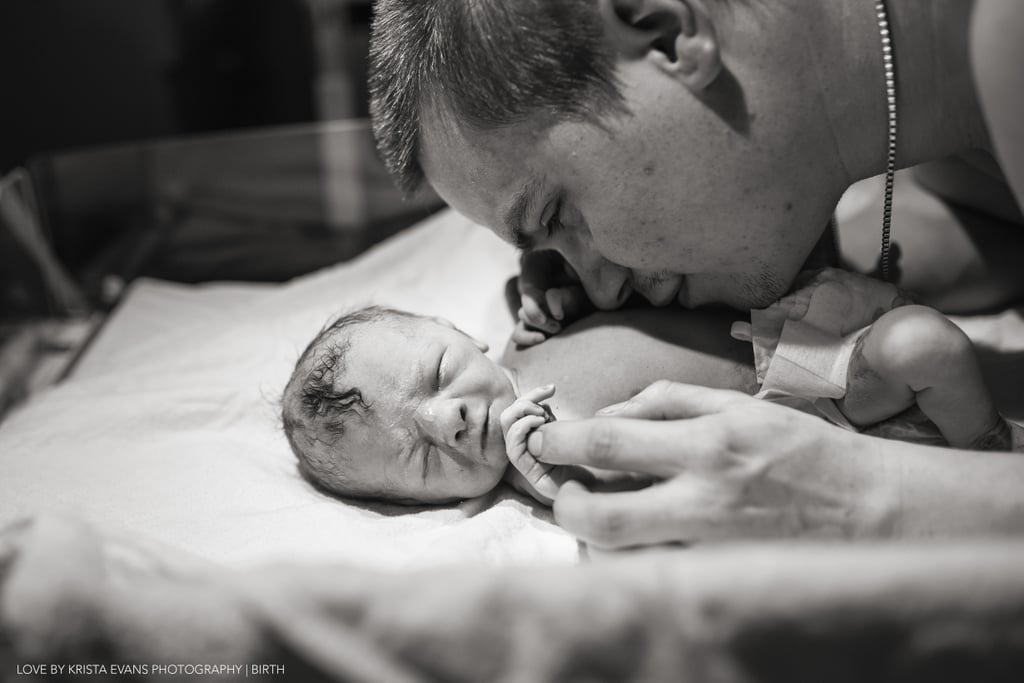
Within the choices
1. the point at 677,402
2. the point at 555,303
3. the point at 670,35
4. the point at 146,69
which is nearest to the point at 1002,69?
the point at 670,35

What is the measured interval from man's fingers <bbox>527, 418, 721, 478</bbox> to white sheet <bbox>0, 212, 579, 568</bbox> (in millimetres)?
148

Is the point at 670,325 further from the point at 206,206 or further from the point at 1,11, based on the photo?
the point at 1,11

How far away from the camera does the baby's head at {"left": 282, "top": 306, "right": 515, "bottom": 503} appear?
46.2 inches

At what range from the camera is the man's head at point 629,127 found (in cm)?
99

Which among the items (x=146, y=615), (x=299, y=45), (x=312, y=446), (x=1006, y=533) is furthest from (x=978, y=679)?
(x=299, y=45)

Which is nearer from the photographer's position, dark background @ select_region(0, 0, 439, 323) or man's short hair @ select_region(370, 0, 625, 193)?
man's short hair @ select_region(370, 0, 625, 193)

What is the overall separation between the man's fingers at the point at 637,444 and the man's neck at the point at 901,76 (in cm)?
44

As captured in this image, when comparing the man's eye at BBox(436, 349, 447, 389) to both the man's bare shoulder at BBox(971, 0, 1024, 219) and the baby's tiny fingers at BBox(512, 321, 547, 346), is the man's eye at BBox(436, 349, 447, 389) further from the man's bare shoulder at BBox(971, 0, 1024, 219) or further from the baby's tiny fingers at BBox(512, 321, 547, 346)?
the man's bare shoulder at BBox(971, 0, 1024, 219)

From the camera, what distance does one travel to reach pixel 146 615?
663 millimetres

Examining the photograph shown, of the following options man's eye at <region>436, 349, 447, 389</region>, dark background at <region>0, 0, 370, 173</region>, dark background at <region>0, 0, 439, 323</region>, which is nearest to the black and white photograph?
man's eye at <region>436, 349, 447, 389</region>

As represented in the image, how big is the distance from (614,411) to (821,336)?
29 cm

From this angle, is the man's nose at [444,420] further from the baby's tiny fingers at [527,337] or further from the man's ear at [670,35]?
the man's ear at [670,35]

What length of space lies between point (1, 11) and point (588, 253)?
2.21 metres

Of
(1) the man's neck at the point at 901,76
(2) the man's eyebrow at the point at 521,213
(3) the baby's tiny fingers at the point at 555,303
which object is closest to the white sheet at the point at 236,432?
(3) the baby's tiny fingers at the point at 555,303
